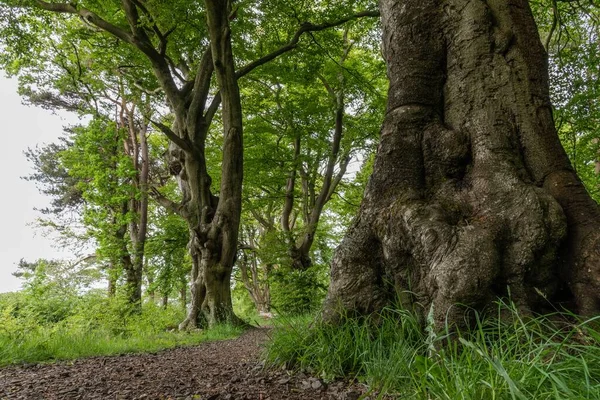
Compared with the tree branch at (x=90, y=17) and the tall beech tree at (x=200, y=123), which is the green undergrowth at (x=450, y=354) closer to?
the tall beech tree at (x=200, y=123)

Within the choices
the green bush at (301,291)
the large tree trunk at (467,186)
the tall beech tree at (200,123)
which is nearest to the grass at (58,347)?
the tall beech tree at (200,123)

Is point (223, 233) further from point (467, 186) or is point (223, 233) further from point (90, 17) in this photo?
point (467, 186)

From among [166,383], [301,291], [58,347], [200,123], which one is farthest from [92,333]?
[301,291]

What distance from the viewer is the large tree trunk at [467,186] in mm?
2039

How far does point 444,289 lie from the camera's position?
1.98 meters

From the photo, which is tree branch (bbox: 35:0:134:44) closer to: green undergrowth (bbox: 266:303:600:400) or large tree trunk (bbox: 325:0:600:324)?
large tree trunk (bbox: 325:0:600:324)

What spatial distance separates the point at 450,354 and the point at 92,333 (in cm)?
655

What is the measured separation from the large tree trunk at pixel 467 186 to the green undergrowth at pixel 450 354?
5.4 inches

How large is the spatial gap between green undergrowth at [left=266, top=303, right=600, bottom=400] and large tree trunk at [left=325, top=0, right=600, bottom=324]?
5.4 inches

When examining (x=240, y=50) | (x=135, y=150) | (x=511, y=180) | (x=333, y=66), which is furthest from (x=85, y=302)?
(x=511, y=180)

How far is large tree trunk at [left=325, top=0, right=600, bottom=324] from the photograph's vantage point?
204 cm

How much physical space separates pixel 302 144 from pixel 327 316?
10750mm

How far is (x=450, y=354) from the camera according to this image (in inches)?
61.3

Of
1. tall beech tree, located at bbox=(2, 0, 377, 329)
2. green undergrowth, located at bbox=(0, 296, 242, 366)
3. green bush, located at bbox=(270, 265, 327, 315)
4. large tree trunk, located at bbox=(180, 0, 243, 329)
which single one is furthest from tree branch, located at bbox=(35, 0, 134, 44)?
green bush, located at bbox=(270, 265, 327, 315)
